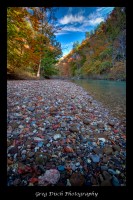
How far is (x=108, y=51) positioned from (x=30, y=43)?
23298 mm

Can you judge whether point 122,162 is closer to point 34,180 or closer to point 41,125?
point 34,180

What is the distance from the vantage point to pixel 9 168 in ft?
5.13

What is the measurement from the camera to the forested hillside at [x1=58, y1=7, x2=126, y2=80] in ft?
65.2

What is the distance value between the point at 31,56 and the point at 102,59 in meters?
24.5

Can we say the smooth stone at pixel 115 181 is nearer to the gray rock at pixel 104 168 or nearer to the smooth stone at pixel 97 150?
the gray rock at pixel 104 168

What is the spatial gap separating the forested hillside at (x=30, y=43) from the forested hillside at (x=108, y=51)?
8558 mm

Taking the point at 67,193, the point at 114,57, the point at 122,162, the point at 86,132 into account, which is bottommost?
the point at 67,193

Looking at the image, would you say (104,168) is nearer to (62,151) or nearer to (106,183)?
(106,183)

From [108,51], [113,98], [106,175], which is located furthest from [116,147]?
[108,51]

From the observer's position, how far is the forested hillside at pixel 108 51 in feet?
65.2

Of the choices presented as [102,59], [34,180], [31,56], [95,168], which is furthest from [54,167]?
[102,59]

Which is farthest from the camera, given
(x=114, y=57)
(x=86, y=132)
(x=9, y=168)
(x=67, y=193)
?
(x=114, y=57)

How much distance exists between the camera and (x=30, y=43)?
9125 millimetres
